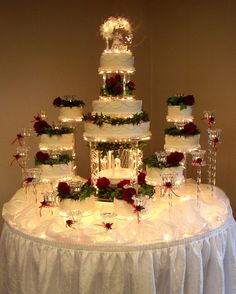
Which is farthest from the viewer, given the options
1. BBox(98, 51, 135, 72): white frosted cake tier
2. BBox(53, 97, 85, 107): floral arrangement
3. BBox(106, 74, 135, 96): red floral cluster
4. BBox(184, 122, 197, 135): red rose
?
BBox(53, 97, 85, 107): floral arrangement

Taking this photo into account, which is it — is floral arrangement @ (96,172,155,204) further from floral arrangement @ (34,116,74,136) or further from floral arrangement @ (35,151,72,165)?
floral arrangement @ (34,116,74,136)

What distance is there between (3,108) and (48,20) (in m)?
0.93

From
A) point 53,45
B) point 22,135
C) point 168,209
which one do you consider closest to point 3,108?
point 22,135

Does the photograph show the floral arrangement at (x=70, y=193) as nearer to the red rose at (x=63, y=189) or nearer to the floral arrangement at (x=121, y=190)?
the red rose at (x=63, y=189)

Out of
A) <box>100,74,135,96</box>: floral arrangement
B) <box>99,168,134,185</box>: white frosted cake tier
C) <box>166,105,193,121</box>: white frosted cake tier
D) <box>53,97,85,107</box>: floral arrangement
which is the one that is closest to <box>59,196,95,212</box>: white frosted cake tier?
<box>99,168,134,185</box>: white frosted cake tier

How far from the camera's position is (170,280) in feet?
7.70

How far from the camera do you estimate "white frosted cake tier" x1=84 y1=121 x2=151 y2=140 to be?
2.83m

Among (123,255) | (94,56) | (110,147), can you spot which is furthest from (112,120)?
(94,56)

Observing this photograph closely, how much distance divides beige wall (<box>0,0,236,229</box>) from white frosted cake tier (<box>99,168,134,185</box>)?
0.98 m

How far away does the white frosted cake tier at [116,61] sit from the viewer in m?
2.95

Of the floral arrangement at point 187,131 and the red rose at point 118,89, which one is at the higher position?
the red rose at point 118,89

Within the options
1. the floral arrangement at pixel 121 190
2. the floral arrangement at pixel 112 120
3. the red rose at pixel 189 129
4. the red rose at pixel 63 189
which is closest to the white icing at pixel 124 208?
the floral arrangement at pixel 121 190

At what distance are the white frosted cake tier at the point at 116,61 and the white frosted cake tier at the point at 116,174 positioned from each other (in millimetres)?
801

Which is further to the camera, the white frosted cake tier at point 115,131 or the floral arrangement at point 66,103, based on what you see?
the floral arrangement at point 66,103
